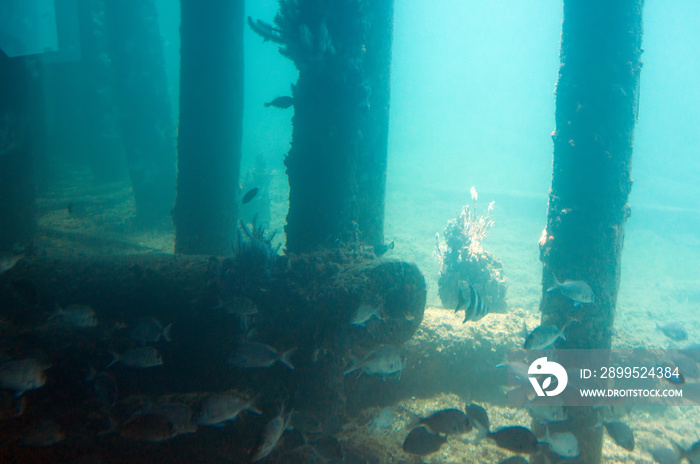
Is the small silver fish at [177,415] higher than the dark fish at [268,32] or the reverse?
the reverse

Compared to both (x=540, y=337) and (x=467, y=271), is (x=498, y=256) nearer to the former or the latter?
(x=467, y=271)

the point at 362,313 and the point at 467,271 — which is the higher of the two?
the point at 362,313

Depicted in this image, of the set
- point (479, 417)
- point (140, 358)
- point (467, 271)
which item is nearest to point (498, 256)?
point (467, 271)

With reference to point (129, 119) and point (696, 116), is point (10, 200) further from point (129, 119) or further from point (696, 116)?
point (696, 116)

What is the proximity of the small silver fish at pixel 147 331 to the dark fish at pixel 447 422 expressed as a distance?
9.96ft

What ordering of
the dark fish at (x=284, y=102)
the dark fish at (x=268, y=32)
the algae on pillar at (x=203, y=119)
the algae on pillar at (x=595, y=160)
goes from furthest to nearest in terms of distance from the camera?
the algae on pillar at (x=203, y=119) < the dark fish at (x=268, y=32) < the dark fish at (x=284, y=102) < the algae on pillar at (x=595, y=160)

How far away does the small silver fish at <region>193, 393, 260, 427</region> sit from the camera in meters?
3.19

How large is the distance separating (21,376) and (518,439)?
4.77m

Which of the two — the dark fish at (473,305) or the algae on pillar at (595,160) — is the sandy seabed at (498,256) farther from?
the algae on pillar at (595,160)

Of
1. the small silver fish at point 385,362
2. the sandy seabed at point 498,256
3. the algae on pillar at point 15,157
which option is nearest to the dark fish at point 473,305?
the small silver fish at point 385,362

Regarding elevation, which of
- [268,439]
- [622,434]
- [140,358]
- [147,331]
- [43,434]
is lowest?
[622,434]

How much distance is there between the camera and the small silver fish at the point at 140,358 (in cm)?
366

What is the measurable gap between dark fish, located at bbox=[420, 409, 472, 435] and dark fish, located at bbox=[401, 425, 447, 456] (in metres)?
0.12

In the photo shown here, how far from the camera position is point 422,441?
358 cm
